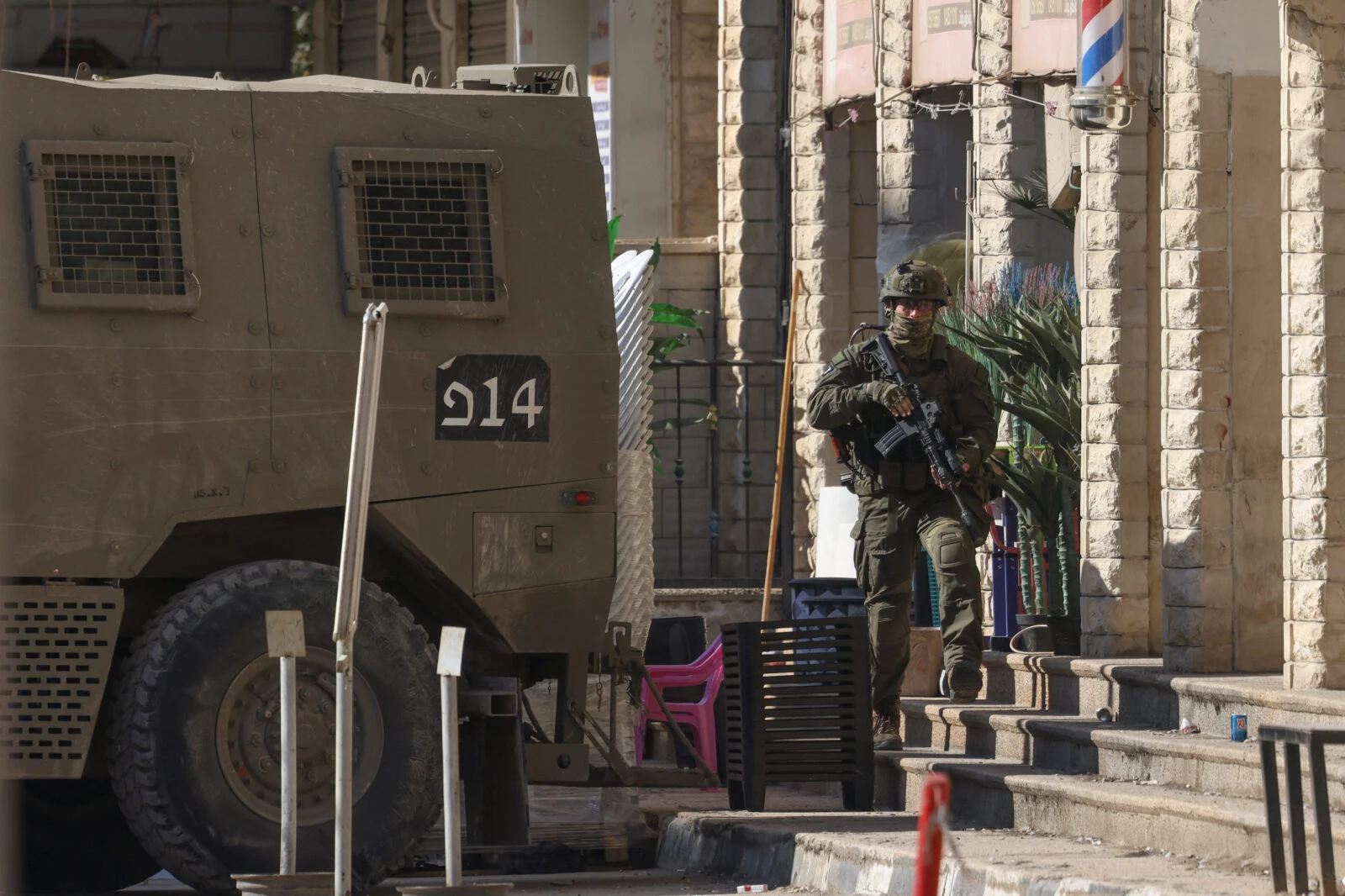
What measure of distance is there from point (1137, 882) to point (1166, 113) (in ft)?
12.9

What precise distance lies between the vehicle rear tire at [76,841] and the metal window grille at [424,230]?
218cm

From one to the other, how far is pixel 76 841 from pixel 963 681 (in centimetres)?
356

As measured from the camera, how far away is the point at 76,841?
28.9ft

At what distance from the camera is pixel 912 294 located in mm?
9523

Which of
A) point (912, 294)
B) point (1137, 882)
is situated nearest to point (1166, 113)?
point (912, 294)

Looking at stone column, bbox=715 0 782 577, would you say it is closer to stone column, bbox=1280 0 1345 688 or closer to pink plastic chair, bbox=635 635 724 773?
pink plastic chair, bbox=635 635 724 773

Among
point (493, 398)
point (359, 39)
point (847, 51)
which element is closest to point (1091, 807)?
point (493, 398)

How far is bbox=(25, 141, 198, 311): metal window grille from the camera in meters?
7.82

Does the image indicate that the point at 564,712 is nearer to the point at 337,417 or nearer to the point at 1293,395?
the point at 337,417

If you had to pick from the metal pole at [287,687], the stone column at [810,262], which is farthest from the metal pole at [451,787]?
the stone column at [810,262]

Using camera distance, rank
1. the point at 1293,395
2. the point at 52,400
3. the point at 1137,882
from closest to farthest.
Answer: the point at 1137,882, the point at 52,400, the point at 1293,395

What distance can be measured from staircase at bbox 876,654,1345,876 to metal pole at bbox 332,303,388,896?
2.41 meters

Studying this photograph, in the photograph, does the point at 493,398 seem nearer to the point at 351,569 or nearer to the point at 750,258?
the point at 351,569

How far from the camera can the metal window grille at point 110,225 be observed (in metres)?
7.82
